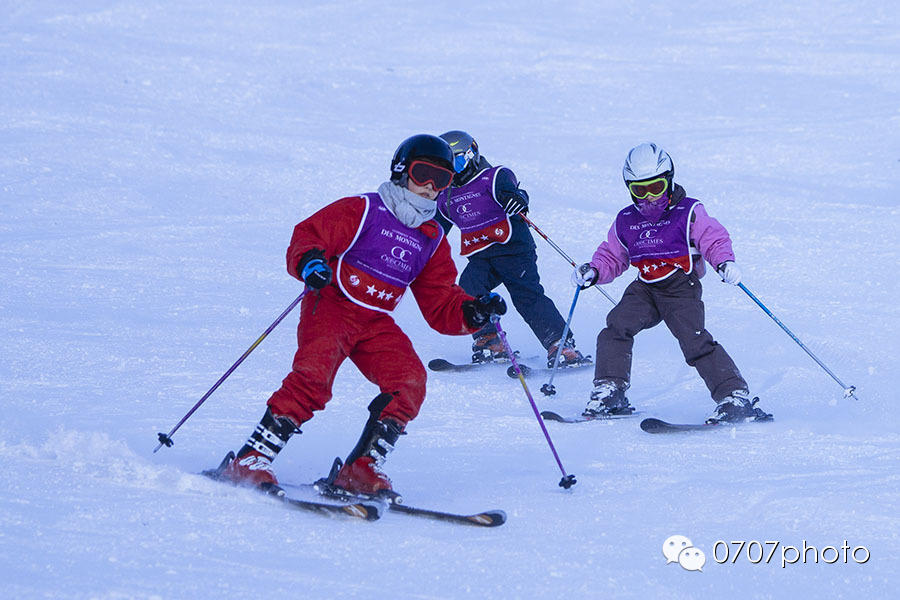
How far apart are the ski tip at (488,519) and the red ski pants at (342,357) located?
59cm

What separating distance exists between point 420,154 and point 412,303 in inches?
182

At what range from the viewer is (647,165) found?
5832 mm

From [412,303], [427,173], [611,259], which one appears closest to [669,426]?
[611,259]

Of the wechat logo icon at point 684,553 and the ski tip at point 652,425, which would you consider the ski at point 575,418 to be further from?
the wechat logo icon at point 684,553

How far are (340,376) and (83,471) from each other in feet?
8.88

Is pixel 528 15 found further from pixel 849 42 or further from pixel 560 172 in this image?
pixel 560 172

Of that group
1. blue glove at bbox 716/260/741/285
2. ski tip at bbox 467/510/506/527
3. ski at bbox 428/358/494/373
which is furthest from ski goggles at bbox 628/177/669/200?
ski tip at bbox 467/510/506/527

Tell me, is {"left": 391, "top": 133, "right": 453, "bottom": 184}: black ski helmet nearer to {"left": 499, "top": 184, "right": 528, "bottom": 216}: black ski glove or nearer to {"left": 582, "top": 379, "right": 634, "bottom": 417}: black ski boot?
{"left": 582, "top": 379, "right": 634, "bottom": 417}: black ski boot

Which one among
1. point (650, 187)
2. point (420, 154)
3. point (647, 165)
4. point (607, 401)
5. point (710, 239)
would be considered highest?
point (420, 154)

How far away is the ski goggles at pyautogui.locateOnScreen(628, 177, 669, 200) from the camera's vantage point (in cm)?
583

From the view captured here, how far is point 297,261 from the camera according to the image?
4203 millimetres

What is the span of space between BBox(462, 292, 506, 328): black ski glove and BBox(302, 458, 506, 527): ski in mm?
791

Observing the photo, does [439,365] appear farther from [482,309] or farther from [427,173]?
[427,173]

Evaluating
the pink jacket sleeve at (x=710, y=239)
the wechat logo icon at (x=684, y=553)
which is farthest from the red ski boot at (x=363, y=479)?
the pink jacket sleeve at (x=710, y=239)
